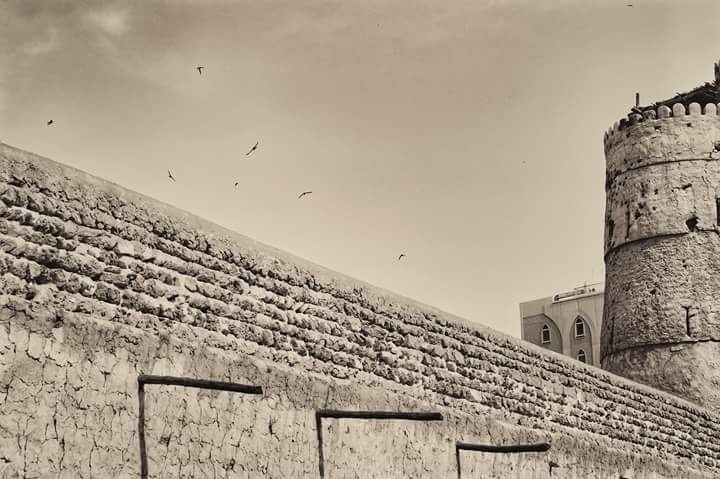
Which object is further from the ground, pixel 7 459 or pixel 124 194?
pixel 124 194

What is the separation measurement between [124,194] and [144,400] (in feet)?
4.10

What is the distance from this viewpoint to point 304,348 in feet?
24.3

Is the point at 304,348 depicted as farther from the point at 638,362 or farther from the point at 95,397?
the point at 638,362

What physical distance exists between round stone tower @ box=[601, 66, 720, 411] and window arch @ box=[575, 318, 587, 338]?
20.4m

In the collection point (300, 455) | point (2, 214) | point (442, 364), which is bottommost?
point (300, 455)

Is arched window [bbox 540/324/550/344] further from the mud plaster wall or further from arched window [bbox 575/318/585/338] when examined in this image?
the mud plaster wall

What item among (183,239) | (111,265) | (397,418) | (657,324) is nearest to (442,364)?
(397,418)

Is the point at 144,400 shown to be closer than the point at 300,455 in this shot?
Yes

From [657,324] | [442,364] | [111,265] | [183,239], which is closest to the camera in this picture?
[111,265]

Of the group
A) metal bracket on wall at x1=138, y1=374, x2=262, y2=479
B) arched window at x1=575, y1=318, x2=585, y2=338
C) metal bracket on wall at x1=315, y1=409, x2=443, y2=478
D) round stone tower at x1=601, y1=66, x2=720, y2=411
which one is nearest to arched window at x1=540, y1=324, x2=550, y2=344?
arched window at x1=575, y1=318, x2=585, y2=338

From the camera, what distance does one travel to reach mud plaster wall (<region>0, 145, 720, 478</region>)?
17.8ft

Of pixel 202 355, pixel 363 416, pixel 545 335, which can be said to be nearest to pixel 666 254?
pixel 363 416

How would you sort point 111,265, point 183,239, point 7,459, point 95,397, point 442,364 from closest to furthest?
point 7,459 → point 95,397 → point 111,265 → point 183,239 → point 442,364

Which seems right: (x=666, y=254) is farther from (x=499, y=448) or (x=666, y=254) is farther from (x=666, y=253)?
(x=499, y=448)
